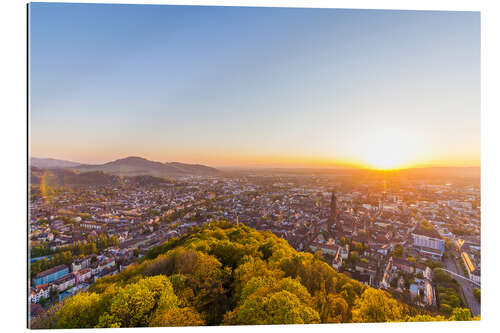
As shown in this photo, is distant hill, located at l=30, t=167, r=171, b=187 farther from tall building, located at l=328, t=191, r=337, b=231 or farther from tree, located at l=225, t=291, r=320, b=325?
tall building, located at l=328, t=191, r=337, b=231

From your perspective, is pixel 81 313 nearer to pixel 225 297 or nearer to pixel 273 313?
pixel 225 297

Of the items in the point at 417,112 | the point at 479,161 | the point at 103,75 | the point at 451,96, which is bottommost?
the point at 479,161

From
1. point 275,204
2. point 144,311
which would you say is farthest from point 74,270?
point 275,204

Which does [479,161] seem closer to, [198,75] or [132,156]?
[198,75]

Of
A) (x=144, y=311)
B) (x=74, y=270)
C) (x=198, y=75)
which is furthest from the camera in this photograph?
(x=198, y=75)

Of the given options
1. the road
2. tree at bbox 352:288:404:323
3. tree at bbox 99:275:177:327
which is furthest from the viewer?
the road

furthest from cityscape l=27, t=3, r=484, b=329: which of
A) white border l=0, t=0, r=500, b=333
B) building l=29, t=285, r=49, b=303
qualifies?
white border l=0, t=0, r=500, b=333

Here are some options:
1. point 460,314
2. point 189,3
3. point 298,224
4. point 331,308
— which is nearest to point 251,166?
point 298,224

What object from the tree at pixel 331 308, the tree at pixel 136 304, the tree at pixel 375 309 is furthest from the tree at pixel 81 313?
the tree at pixel 375 309
